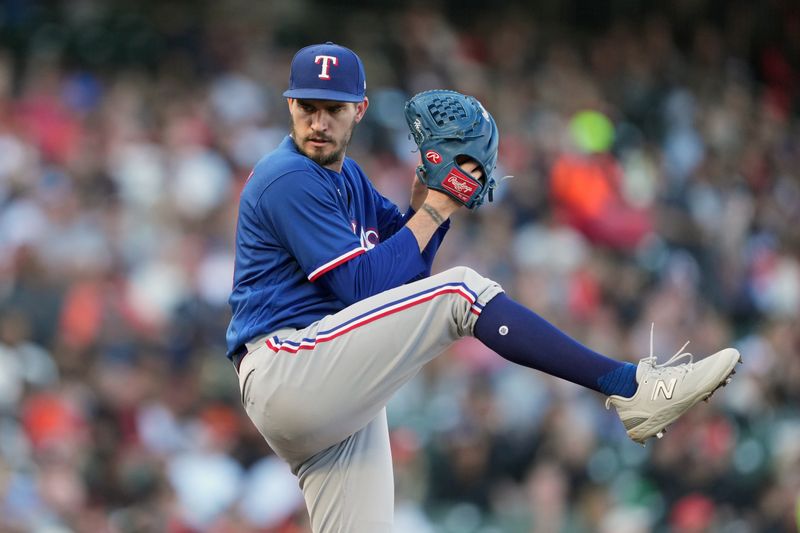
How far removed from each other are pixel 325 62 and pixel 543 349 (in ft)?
3.88

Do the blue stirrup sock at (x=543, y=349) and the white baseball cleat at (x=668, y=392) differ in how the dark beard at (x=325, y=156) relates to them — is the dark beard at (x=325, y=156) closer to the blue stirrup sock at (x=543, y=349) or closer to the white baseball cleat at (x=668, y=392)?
the blue stirrup sock at (x=543, y=349)

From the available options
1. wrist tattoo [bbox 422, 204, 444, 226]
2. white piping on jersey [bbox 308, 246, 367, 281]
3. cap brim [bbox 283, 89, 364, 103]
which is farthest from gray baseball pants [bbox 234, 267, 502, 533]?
cap brim [bbox 283, 89, 364, 103]

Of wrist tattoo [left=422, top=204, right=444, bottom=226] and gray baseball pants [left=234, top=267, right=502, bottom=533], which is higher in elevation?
wrist tattoo [left=422, top=204, right=444, bottom=226]

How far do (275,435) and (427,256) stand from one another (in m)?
→ 0.81

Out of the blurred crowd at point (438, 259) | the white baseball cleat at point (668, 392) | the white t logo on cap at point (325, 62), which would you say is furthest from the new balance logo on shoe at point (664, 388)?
the blurred crowd at point (438, 259)

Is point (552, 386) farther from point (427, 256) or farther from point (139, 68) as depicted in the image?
point (427, 256)

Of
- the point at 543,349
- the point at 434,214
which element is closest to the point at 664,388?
the point at 543,349

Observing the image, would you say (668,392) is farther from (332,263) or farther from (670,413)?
(332,263)

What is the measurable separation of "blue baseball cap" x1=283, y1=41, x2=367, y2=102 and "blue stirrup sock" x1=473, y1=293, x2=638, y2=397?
2.88ft

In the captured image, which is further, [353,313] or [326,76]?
[326,76]

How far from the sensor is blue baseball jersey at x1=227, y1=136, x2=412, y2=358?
4059 millimetres

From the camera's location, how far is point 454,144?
4.21 meters

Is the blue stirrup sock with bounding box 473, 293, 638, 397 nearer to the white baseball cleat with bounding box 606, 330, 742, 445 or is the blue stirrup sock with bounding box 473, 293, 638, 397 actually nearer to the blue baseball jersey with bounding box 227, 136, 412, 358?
the white baseball cleat with bounding box 606, 330, 742, 445

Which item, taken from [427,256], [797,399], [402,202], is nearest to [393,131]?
[402,202]
